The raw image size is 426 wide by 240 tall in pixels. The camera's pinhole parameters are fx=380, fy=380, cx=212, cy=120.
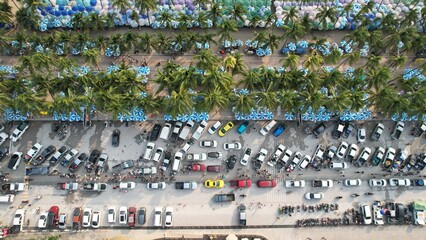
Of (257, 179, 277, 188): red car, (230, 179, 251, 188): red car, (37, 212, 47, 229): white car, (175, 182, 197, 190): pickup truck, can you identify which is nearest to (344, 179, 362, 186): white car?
(257, 179, 277, 188): red car

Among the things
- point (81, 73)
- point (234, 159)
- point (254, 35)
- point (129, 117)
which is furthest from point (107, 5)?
point (234, 159)

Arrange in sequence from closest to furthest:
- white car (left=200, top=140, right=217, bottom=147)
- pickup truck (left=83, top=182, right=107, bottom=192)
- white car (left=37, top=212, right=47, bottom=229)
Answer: white car (left=37, top=212, right=47, bottom=229) → pickup truck (left=83, top=182, right=107, bottom=192) → white car (left=200, top=140, right=217, bottom=147)

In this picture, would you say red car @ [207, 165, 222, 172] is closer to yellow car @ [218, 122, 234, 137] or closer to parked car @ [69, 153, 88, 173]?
yellow car @ [218, 122, 234, 137]

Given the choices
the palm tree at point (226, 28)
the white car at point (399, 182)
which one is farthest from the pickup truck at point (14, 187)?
the white car at point (399, 182)

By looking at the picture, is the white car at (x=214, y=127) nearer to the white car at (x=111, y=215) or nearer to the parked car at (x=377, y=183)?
the white car at (x=111, y=215)

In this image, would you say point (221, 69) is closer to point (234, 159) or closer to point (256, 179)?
point (234, 159)

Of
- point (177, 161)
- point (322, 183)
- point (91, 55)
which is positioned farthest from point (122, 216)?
point (322, 183)
